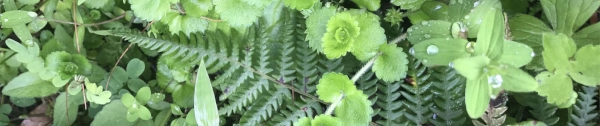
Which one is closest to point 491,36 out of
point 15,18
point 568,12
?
point 568,12

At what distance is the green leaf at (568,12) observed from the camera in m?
1.00

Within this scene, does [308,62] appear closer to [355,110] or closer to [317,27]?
[317,27]

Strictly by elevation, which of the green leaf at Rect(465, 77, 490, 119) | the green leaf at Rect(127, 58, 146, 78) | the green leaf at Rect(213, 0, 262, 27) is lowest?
the green leaf at Rect(127, 58, 146, 78)

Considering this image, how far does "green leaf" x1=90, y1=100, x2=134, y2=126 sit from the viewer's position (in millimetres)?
1376

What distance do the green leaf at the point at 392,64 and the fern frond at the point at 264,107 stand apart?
0.26 metres

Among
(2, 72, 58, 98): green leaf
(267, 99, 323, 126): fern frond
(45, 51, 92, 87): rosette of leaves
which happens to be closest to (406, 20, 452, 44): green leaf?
(267, 99, 323, 126): fern frond

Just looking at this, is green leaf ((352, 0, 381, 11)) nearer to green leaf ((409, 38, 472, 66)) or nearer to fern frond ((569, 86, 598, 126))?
Result: green leaf ((409, 38, 472, 66))

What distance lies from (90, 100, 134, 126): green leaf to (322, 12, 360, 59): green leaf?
27.4 inches

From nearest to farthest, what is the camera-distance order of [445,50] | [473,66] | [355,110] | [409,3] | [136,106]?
1. [473,66]
2. [445,50]
3. [355,110]
4. [409,3]
5. [136,106]

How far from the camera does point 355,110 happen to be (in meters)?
1.09

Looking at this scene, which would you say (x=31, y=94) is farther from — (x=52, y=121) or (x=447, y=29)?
(x=447, y=29)

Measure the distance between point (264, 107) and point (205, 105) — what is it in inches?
6.2

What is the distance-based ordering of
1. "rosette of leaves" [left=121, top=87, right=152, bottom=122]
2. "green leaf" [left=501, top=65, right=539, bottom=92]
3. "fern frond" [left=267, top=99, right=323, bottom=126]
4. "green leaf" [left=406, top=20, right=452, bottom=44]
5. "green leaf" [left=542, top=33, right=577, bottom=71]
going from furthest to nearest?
"rosette of leaves" [left=121, top=87, right=152, bottom=122] < "fern frond" [left=267, top=99, right=323, bottom=126] < "green leaf" [left=406, top=20, right=452, bottom=44] < "green leaf" [left=542, top=33, right=577, bottom=71] < "green leaf" [left=501, top=65, right=539, bottom=92]

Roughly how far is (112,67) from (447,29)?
1.13 metres
